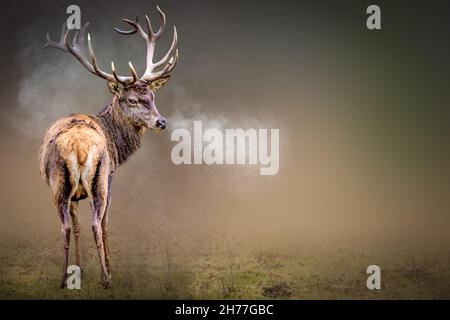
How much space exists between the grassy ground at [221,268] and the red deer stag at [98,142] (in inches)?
19.2

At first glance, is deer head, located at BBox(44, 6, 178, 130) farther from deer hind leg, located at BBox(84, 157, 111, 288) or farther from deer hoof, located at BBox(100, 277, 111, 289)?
deer hoof, located at BBox(100, 277, 111, 289)

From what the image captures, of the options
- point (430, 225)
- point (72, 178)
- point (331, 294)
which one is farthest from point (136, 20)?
point (430, 225)

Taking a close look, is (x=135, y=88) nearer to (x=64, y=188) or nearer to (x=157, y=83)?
(x=157, y=83)

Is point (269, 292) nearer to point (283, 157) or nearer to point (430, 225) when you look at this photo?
point (283, 157)

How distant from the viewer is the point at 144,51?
7.97 m

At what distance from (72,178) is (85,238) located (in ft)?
5.26

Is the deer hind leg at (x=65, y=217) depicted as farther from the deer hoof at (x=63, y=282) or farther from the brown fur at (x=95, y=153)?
the deer hoof at (x=63, y=282)

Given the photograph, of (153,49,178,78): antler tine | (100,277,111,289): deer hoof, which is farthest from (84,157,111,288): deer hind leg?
(153,49,178,78): antler tine

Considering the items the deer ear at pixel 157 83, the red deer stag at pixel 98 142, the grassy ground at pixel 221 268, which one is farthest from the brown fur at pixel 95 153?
the grassy ground at pixel 221 268

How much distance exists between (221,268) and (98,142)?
206 centimetres

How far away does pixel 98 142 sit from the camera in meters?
6.29

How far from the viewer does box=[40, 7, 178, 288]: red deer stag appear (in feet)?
20.0

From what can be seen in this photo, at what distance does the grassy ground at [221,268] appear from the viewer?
6977 millimetres

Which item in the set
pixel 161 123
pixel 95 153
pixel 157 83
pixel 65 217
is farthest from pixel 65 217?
pixel 157 83
